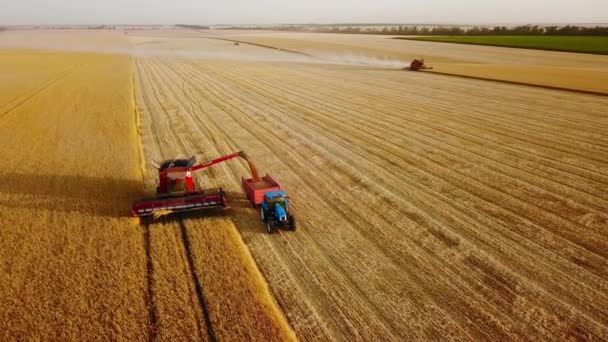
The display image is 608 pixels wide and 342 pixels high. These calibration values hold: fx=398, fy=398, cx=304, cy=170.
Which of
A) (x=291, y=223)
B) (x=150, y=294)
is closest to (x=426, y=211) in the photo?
(x=291, y=223)

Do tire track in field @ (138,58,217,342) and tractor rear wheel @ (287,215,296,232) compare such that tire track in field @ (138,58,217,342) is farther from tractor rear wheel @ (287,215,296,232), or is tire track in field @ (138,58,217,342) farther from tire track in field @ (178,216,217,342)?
tractor rear wheel @ (287,215,296,232)

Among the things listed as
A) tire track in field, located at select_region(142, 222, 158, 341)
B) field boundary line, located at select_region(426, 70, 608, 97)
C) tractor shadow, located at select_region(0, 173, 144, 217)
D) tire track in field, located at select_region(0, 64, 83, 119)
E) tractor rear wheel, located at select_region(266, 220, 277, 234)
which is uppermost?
field boundary line, located at select_region(426, 70, 608, 97)

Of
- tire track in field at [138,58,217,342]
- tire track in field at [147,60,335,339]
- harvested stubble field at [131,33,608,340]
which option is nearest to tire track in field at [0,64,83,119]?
tire track in field at [138,58,217,342]

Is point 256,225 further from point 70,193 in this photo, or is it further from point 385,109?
point 385,109

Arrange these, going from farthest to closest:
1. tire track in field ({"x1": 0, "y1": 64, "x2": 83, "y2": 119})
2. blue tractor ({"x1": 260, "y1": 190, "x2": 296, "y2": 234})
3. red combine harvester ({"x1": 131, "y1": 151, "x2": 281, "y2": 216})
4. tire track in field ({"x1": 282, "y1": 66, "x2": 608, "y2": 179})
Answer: tire track in field ({"x1": 0, "y1": 64, "x2": 83, "y2": 119}) < tire track in field ({"x1": 282, "y1": 66, "x2": 608, "y2": 179}) < red combine harvester ({"x1": 131, "y1": 151, "x2": 281, "y2": 216}) < blue tractor ({"x1": 260, "y1": 190, "x2": 296, "y2": 234})

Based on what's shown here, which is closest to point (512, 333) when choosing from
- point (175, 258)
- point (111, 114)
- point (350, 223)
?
point (350, 223)

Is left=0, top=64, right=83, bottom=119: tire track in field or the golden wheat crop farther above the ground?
left=0, top=64, right=83, bottom=119: tire track in field
